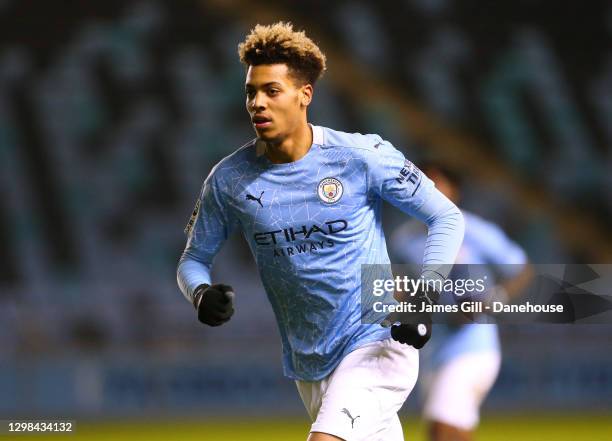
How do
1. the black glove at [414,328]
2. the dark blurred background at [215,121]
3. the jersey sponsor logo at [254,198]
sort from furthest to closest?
the dark blurred background at [215,121] < the jersey sponsor logo at [254,198] < the black glove at [414,328]

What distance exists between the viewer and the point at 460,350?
20.6ft

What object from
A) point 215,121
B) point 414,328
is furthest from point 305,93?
point 215,121

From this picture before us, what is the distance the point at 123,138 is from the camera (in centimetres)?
1562

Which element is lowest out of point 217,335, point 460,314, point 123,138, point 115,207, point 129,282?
point 460,314

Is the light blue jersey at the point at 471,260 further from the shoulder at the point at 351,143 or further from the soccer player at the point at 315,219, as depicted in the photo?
the shoulder at the point at 351,143

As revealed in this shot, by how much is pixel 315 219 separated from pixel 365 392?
688 millimetres

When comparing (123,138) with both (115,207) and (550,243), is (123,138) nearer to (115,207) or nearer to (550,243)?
(115,207)

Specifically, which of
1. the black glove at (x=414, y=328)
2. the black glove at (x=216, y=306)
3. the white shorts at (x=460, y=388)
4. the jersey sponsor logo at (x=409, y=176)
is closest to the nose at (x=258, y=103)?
the jersey sponsor logo at (x=409, y=176)

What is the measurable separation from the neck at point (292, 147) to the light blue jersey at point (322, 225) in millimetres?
26

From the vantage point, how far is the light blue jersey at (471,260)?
6.30 meters

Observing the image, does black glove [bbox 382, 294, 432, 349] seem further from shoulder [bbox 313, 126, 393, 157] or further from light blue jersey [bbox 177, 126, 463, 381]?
shoulder [bbox 313, 126, 393, 157]

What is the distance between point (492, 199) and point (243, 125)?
11.7 ft

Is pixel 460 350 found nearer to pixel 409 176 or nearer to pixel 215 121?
pixel 409 176

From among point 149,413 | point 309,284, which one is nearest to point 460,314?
point 309,284
